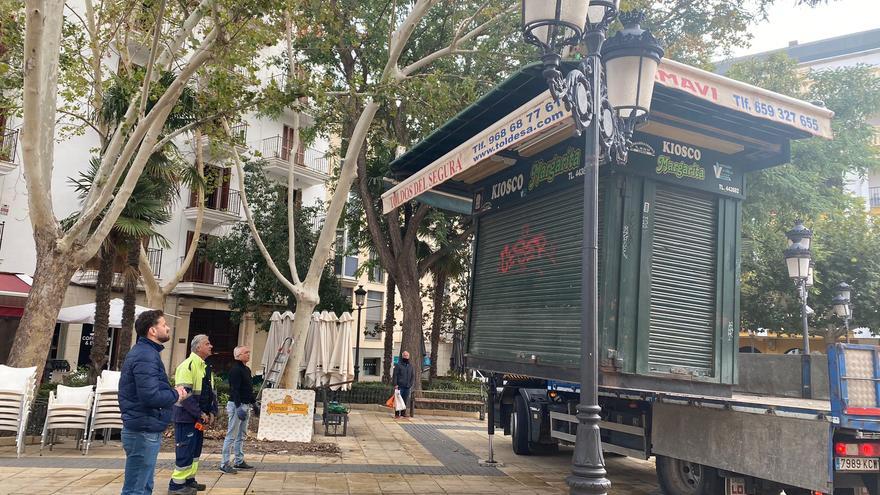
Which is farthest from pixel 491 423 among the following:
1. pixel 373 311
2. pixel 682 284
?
pixel 373 311

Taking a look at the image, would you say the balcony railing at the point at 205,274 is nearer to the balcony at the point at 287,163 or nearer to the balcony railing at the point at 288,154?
the balcony at the point at 287,163

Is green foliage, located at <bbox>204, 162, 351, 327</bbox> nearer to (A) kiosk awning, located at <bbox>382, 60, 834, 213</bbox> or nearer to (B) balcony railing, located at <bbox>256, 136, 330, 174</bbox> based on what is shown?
(B) balcony railing, located at <bbox>256, 136, 330, 174</bbox>

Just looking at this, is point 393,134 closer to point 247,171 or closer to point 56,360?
point 247,171

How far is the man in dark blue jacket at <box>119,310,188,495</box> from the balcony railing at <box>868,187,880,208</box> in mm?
37374

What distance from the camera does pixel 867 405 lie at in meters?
5.76

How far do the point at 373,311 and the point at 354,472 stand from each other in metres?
28.6

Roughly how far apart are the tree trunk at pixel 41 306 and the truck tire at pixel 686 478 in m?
9.22

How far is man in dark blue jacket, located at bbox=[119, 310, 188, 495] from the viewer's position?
A: 519 cm

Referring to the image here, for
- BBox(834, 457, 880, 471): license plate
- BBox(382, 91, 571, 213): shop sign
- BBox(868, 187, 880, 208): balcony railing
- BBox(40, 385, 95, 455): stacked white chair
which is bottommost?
BBox(40, 385, 95, 455): stacked white chair

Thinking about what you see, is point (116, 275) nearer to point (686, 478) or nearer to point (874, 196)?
point (686, 478)

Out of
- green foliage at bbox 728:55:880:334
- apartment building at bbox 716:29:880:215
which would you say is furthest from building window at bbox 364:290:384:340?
apartment building at bbox 716:29:880:215

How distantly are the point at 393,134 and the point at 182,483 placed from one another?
507 inches

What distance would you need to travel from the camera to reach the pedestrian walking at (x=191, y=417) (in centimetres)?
704

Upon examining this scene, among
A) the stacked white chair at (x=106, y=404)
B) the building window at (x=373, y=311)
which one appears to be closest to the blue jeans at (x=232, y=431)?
the stacked white chair at (x=106, y=404)
